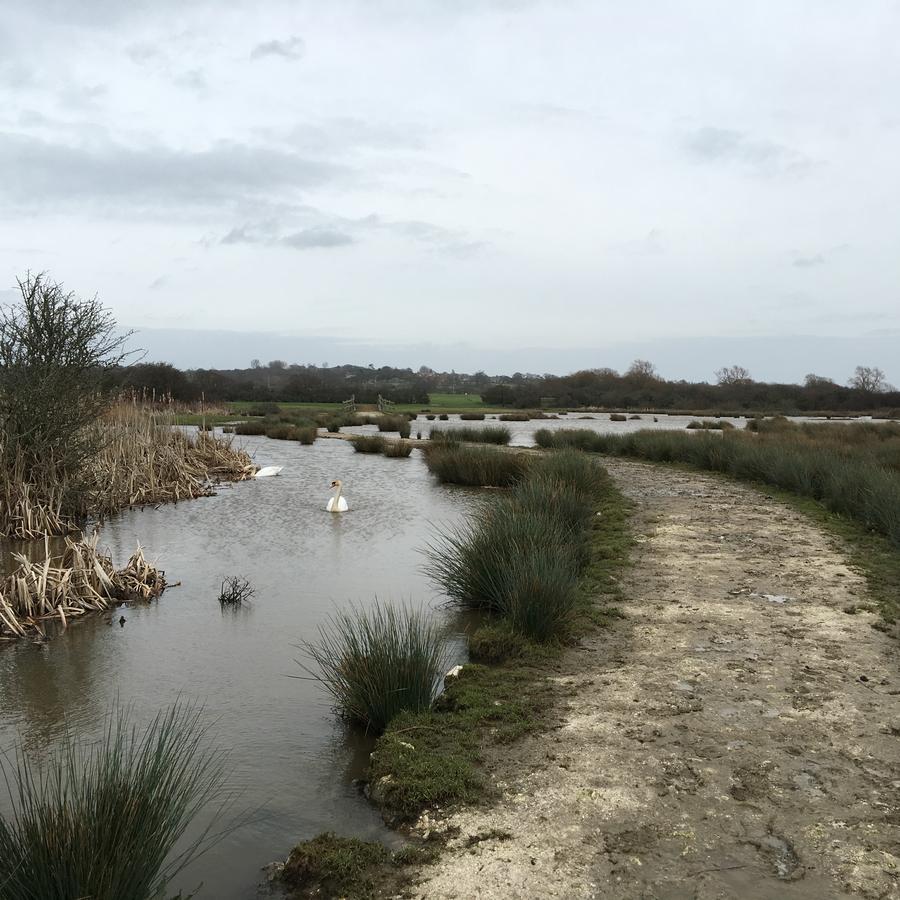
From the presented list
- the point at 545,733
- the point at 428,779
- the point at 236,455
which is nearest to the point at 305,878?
the point at 428,779

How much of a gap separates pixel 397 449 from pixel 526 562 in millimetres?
19335

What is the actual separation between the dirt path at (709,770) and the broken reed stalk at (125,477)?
30.7 ft

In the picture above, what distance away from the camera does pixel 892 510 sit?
10.2 meters

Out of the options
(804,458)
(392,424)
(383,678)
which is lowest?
(383,678)

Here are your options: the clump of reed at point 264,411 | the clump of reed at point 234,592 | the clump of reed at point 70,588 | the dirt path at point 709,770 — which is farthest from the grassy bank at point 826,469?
the clump of reed at point 264,411

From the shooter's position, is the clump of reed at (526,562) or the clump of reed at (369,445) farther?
the clump of reed at (369,445)

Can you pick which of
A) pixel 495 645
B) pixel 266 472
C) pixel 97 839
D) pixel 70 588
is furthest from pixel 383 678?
pixel 266 472

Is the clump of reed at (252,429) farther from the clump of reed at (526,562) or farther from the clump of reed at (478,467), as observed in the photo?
the clump of reed at (526,562)

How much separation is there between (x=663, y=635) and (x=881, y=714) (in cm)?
191

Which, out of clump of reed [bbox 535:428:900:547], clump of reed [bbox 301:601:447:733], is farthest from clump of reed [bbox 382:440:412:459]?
clump of reed [bbox 301:601:447:733]

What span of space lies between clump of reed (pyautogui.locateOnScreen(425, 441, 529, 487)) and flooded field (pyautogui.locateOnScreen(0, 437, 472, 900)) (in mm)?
4691

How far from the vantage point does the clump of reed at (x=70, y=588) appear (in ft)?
24.1

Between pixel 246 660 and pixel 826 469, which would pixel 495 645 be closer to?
pixel 246 660

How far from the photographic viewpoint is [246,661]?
6.51 meters
